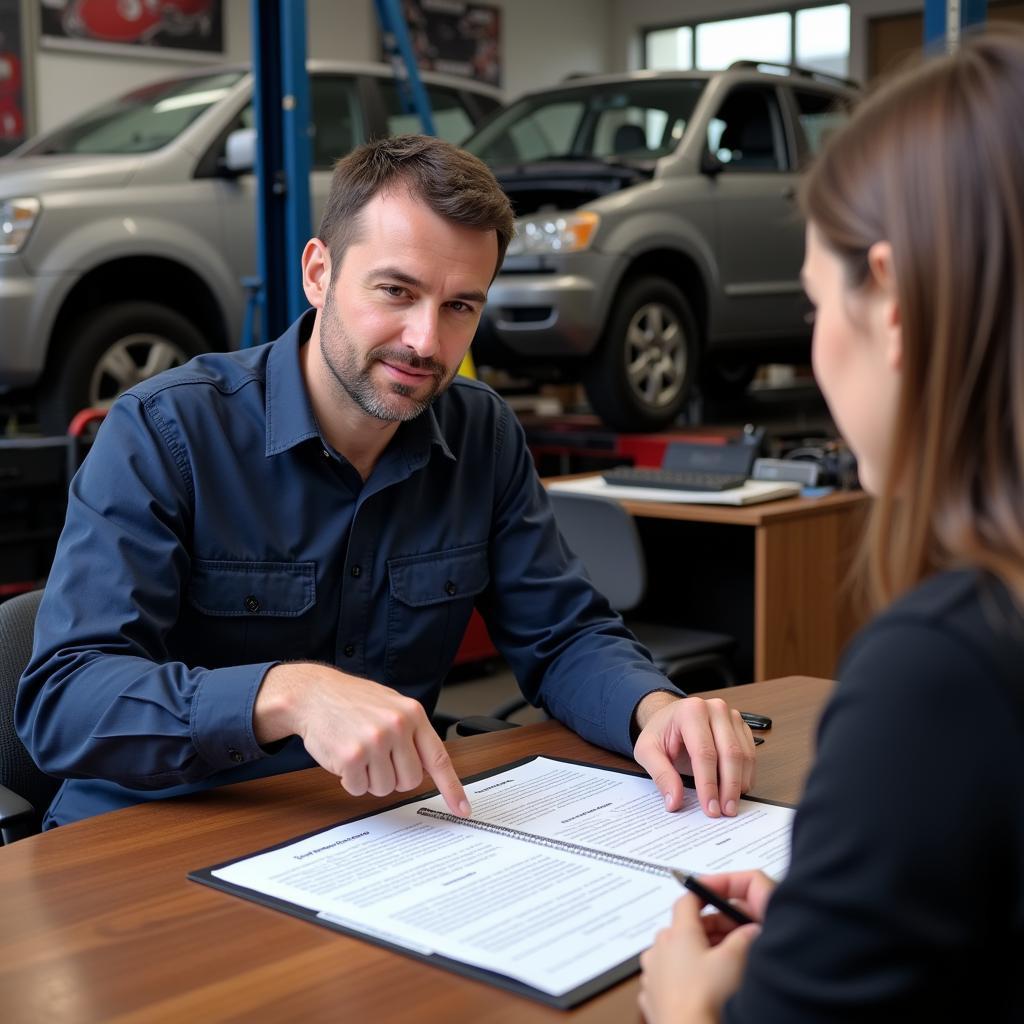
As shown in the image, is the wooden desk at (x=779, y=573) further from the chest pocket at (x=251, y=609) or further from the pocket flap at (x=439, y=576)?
the chest pocket at (x=251, y=609)

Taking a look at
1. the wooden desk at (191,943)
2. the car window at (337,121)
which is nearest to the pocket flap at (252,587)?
the wooden desk at (191,943)

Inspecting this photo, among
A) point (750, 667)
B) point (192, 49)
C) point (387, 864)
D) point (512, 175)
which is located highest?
point (192, 49)

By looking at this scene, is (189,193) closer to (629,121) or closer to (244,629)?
(629,121)

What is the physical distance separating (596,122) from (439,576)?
14.7ft

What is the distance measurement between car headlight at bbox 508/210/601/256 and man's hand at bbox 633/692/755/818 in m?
3.70

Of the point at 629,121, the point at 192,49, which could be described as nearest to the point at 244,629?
the point at 629,121

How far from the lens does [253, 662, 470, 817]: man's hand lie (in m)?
1.16

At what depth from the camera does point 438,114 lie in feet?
20.6

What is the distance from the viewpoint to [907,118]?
0.69 m

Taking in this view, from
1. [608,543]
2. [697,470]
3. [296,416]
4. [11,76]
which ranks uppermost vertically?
[11,76]

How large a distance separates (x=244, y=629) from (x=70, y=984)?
2.43 feet

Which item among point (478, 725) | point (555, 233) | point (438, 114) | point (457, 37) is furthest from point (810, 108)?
point (457, 37)

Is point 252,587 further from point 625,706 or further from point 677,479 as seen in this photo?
point 677,479

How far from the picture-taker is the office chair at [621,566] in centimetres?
310
